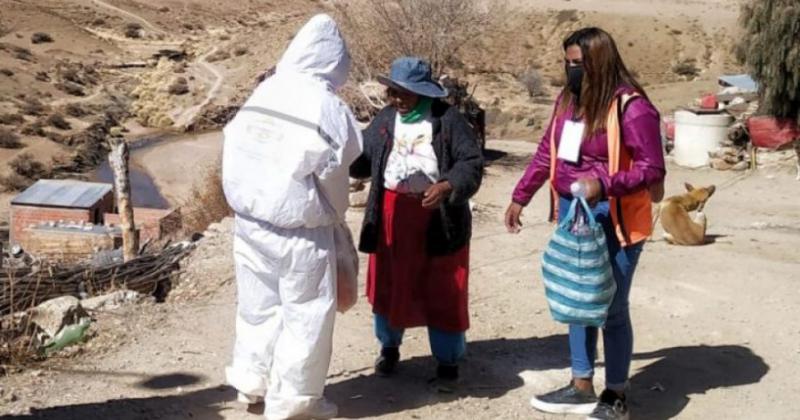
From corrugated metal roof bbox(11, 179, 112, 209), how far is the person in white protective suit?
462 inches

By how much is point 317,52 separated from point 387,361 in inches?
66.8

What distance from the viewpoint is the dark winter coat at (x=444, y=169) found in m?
4.75

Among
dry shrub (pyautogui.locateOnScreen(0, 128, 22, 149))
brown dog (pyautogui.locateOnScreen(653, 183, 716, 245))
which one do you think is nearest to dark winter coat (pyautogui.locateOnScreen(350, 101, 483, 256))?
brown dog (pyautogui.locateOnScreen(653, 183, 716, 245))

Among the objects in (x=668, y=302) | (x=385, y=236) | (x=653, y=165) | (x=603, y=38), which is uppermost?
(x=603, y=38)

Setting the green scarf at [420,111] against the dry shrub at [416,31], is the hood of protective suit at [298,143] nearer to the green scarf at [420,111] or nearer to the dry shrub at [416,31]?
the green scarf at [420,111]

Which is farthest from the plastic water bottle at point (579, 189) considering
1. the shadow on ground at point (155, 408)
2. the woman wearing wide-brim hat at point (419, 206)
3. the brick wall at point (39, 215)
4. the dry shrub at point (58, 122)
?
the dry shrub at point (58, 122)

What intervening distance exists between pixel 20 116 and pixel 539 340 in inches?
1222

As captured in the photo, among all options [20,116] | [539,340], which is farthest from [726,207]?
[20,116]

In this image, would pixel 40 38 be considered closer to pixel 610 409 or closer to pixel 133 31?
pixel 133 31

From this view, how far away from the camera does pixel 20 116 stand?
3428 centimetres

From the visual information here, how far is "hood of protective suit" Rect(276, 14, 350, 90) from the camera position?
435cm

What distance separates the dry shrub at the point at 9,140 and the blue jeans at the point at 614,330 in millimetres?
28937

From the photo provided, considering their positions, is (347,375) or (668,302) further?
(668,302)

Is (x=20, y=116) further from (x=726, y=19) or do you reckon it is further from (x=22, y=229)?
(x=726, y=19)
